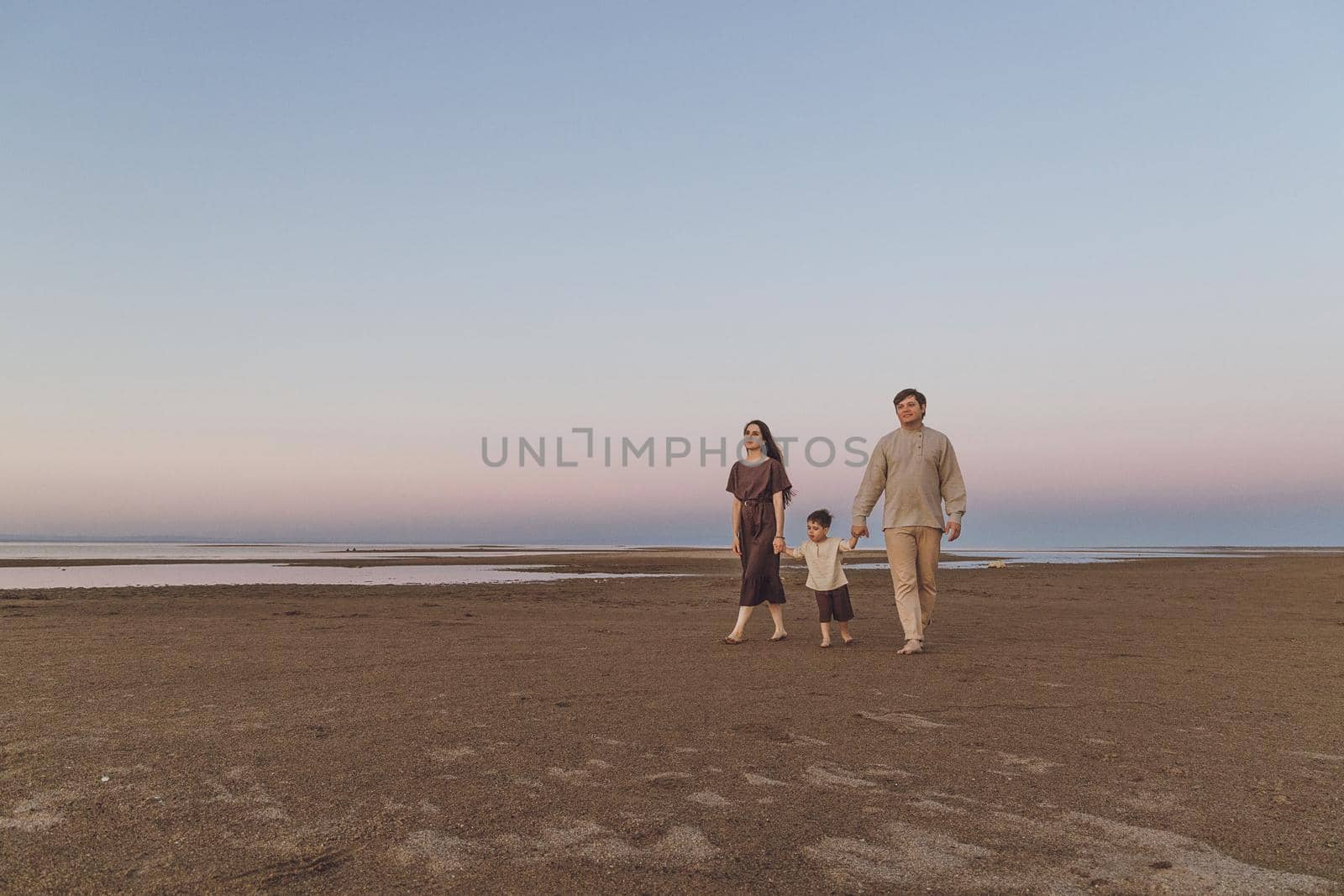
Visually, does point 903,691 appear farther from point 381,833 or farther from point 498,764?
point 381,833

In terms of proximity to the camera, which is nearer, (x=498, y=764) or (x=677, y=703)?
(x=498, y=764)

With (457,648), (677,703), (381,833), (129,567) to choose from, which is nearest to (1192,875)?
(381,833)

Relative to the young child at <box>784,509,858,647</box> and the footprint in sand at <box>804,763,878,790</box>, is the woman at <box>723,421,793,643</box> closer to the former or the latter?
the young child at <box>784,509,858,647</box>

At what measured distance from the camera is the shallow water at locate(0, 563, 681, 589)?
66.1 feet

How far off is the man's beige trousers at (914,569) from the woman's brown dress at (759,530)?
1.15 m

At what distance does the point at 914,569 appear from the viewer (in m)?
7.48

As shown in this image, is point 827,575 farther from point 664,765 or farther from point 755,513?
point 664,765

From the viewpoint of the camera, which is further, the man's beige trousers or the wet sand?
the man's beige trousers

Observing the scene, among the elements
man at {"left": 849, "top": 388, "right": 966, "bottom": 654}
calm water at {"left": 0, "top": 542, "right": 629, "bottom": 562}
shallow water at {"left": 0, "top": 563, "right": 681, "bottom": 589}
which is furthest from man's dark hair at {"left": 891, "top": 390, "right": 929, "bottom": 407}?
calm water at {"left": 0, "top": 542, "right": 629, "bottom": 562}

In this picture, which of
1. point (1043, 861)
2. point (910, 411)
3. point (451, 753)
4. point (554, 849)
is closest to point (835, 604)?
point (910, 411)

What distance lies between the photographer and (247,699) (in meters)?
5.12

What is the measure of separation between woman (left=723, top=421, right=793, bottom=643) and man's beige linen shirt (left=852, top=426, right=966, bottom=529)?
0.81m

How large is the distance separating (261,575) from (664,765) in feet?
78.8

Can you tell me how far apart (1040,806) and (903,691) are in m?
2.31
